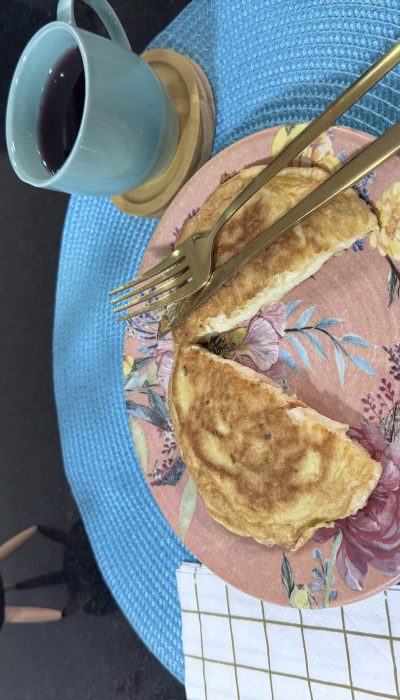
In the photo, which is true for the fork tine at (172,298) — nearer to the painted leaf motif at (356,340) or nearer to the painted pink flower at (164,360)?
the painted pink flower at (164,360)

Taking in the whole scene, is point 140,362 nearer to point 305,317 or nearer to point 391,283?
point 305,317

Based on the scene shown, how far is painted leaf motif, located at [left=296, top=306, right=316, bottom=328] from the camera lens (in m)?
0.72

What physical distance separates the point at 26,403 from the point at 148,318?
54 centimetres

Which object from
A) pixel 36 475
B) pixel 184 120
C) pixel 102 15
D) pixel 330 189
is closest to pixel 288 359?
pixel 330 189

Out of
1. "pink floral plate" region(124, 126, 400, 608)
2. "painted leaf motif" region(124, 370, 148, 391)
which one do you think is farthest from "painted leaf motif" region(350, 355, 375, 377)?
"painted leaf motif" region(124, 370, 148, 391)

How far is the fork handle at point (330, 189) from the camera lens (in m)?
0.53

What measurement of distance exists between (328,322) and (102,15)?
1.54 ft

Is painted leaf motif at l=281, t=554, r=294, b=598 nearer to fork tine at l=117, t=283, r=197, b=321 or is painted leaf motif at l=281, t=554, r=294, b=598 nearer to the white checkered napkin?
the white checkered napkin

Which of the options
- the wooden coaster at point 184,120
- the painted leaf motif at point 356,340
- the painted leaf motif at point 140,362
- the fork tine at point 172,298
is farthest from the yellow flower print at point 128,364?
the painted leaf motif at point 356,340

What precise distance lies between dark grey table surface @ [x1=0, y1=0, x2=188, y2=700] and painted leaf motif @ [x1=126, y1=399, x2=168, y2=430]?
42 centimetres

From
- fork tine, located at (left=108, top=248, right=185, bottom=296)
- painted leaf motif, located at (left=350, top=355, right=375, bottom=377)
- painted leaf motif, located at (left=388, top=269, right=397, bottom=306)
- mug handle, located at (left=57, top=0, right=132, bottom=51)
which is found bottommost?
painted leaf motif, located at (left=350, top=355, right=375, bottom=377)

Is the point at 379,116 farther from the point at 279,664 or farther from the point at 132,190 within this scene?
the point at 279,664

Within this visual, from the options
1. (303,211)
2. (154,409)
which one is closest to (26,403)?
(154,409)

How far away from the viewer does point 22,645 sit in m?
1.32
